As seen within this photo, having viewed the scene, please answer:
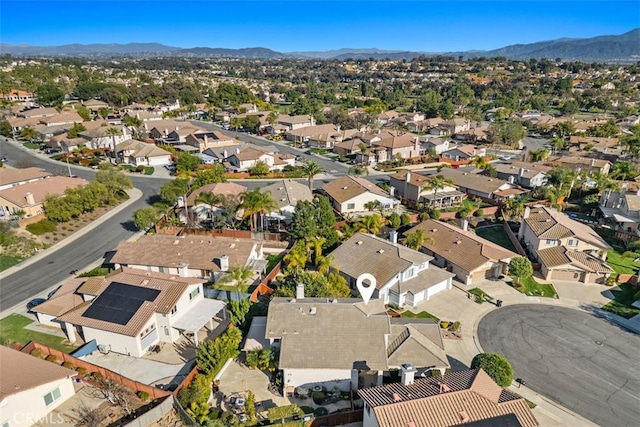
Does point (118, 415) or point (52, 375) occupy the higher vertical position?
point (52, 375)

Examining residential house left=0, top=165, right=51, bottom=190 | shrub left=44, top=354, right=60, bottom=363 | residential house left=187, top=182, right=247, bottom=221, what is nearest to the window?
shrub left=44, top=354, right=60, bottom=363

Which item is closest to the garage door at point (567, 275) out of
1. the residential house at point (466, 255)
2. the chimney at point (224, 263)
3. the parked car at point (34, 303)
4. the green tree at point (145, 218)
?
the residential house at point (466, 255)

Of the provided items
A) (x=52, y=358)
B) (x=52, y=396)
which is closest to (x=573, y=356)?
(x=52, y=396)

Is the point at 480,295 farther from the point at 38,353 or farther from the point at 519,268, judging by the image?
the point at 38,353

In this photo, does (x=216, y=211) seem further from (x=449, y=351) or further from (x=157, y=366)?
(x=449, y=351)

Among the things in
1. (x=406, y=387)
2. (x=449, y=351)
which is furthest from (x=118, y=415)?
(x=449, y=351)

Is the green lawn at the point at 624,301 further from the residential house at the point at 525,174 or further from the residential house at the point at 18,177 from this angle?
the residential house at the point at 18,177

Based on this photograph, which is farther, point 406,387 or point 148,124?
point 148,124
